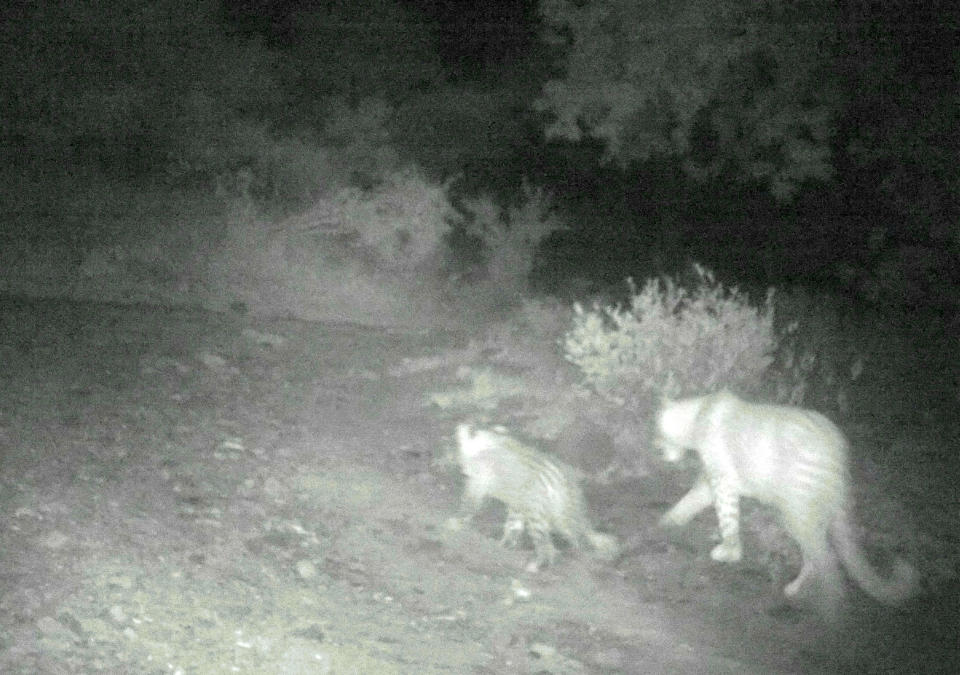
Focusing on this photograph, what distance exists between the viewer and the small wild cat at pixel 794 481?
720 centimetres

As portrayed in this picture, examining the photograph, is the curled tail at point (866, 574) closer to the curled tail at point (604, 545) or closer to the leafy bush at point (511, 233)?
the curled tail at point (604, 545)

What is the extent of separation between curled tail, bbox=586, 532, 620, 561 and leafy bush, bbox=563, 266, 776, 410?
8.02 ft

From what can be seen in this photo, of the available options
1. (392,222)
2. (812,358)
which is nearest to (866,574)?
(812,358)

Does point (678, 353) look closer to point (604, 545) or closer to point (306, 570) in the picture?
point (604, 545)

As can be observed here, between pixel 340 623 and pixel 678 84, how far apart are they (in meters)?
8.33

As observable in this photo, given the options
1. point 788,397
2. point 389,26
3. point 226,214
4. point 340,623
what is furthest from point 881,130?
point 389,26

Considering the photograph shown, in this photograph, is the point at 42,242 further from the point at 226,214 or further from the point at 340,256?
the point at 340,256

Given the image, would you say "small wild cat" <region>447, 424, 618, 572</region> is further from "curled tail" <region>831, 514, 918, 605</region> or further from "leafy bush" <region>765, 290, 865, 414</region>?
"leafy bush" <region>765, 290, 865, 414</region>

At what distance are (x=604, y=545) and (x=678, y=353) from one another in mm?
2885

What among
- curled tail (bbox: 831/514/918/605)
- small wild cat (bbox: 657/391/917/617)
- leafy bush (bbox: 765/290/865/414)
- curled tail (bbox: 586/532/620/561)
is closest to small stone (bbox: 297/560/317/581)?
curled tail (bbox: 586/532/620/561)

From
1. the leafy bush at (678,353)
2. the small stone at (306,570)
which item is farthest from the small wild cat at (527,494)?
the leafy bush at (678,353)

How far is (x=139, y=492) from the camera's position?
8.01 m

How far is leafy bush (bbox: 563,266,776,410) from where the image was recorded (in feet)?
34.0

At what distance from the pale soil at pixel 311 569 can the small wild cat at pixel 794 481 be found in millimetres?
202
